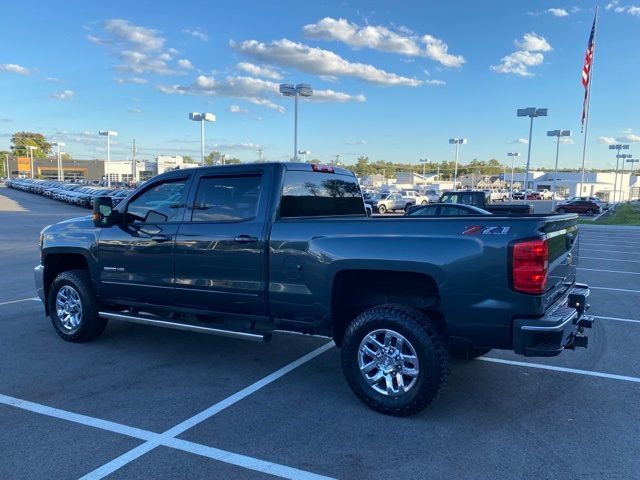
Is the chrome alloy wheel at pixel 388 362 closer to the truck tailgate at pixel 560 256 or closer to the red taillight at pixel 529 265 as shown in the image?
the red taillight at pixel 529 265

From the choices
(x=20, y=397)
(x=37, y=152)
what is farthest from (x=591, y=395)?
(x=37, y=152)

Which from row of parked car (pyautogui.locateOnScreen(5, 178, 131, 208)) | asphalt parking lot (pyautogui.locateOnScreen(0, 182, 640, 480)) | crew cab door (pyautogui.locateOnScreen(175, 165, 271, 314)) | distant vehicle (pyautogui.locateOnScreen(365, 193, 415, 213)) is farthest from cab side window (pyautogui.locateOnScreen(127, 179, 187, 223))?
distant vehicle (pyautogui.locateOnScreen(365, 193, 415, 213))

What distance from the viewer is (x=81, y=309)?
19.5 ft

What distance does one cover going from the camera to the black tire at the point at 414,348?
13.0 feet

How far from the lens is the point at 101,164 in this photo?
13338 centimetres

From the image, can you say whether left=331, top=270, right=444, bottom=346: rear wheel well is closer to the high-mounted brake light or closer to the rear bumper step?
the rear bumper step

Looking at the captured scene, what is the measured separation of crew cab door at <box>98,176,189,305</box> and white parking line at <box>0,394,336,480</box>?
1516 millimetres

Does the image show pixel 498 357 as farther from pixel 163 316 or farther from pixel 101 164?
pixel 101 164

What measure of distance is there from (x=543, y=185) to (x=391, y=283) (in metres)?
114

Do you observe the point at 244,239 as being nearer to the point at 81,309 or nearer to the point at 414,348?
the point at 414,348

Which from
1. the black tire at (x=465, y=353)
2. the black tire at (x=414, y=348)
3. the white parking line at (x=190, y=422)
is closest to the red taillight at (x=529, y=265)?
the black tire at (x=414, y=348)

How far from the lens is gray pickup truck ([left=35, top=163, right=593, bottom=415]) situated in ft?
12.3

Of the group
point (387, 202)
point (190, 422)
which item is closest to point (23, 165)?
point (387, 202)

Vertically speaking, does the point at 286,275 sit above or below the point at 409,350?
above
